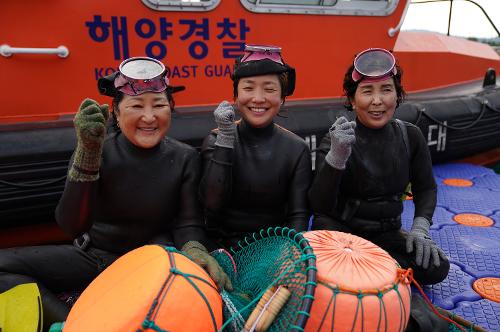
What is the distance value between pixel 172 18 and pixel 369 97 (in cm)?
144

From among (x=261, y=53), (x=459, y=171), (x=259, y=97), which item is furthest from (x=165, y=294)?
(x=459, y=171)

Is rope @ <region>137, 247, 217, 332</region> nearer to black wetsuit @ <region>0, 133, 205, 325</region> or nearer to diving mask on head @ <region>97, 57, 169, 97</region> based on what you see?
black wetsuit @ <region>0, 133, 205, 325</region>

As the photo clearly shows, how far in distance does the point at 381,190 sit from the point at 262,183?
59 cm

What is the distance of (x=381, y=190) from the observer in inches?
78.2

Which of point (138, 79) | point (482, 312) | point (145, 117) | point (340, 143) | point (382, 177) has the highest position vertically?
point (138, 79)

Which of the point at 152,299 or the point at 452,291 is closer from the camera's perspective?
the point at 152,299

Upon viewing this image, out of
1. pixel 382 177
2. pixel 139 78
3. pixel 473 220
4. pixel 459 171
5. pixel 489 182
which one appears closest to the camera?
pixel 139 78

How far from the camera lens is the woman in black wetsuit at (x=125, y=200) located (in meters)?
1.56

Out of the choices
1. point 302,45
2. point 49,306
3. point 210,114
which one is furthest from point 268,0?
point 49,306

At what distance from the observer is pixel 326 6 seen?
123 inches

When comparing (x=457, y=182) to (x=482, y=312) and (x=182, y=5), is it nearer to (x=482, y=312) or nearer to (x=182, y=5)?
(x=482, y=312)

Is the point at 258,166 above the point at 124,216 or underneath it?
above

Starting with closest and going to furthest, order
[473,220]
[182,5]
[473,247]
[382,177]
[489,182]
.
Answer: [382,177] < [473,247] < [182,5] < [473,220] < [489,182]

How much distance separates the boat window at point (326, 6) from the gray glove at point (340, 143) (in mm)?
1516
